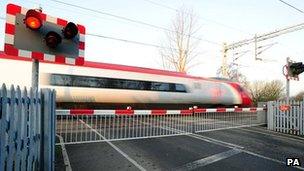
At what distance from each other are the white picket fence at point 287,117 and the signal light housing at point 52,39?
418 inches

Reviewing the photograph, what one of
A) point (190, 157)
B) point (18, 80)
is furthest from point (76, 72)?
point (190, 157)

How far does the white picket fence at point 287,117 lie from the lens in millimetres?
12148

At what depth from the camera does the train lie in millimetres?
14242

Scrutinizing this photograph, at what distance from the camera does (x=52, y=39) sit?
17.3 ft

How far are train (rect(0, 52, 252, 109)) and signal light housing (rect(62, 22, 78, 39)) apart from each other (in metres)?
9.48

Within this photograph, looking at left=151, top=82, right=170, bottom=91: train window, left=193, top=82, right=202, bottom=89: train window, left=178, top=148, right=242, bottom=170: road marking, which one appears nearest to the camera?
left=178, top=148, right=242, bottom=170: road marking

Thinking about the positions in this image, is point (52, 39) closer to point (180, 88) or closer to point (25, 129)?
point (25, 129)

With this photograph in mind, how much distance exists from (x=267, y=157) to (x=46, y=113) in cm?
561

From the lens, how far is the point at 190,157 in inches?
287

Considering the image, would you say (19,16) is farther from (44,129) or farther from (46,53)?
(44,129)

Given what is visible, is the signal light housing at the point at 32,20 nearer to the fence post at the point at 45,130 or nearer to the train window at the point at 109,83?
the fence post at the point at 45,130

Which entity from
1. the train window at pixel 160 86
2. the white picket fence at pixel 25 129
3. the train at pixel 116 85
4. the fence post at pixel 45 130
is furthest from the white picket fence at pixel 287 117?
the fence post at pixel 45 130

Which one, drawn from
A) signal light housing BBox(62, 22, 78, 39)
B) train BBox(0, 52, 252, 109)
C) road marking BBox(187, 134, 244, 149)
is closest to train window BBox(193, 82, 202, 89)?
train BBox(0, 52, 252, 109)

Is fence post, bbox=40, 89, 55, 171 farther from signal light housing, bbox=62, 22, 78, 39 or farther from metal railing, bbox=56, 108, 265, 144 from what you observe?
metal railing, bbox=56, 108, 265, 144
